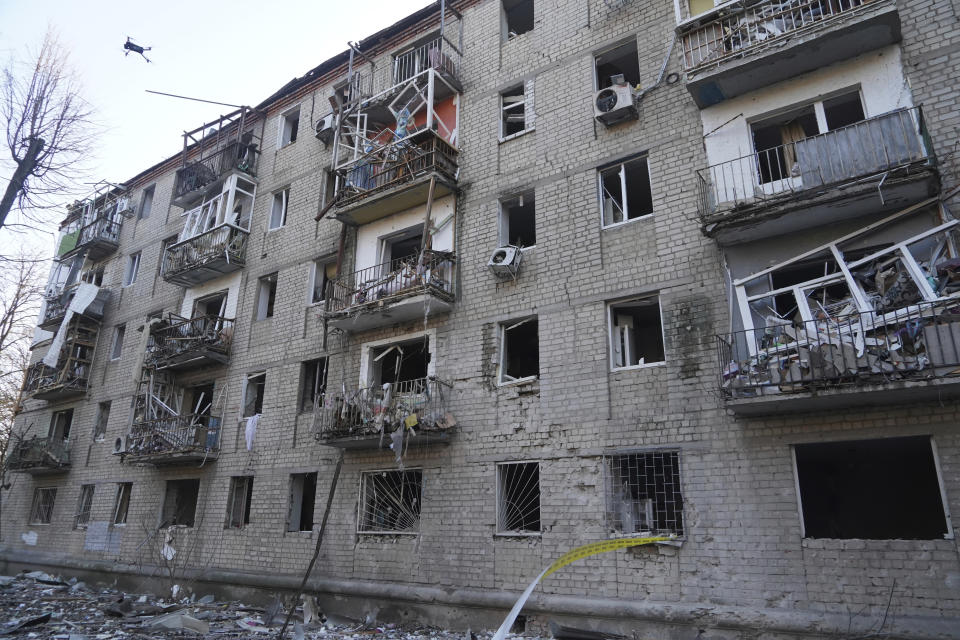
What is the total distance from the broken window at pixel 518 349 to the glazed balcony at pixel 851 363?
4544 mm

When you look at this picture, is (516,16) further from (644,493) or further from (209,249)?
(644,493)

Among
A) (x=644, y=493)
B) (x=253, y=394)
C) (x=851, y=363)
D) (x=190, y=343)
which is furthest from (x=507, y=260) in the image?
(x=190, y=343)

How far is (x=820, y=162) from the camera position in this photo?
371 inches

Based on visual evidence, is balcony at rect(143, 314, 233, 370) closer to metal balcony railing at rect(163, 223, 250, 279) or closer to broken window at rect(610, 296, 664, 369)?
metal balcony railing at rect(163, 223, 250, 279)

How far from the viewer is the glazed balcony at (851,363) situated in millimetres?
7609

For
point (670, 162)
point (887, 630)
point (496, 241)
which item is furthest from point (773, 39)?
point (887, 630)

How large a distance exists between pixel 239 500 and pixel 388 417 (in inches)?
254

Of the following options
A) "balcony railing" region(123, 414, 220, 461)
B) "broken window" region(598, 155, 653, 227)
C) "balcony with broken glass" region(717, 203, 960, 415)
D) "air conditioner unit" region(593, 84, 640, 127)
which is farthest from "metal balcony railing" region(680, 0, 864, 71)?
"balcony railing" region(123, 414, 220, 461)

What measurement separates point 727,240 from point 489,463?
5896mm

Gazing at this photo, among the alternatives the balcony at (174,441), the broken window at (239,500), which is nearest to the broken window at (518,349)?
the broken window at (239,500)

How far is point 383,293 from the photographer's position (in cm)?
1398

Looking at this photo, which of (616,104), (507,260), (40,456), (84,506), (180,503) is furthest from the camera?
(40,456)

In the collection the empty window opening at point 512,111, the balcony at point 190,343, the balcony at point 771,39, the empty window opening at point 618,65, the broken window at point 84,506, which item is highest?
the empty window opening at point 618,65

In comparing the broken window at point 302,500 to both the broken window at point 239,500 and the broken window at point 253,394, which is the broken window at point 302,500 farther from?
the broken window at point 253,394
